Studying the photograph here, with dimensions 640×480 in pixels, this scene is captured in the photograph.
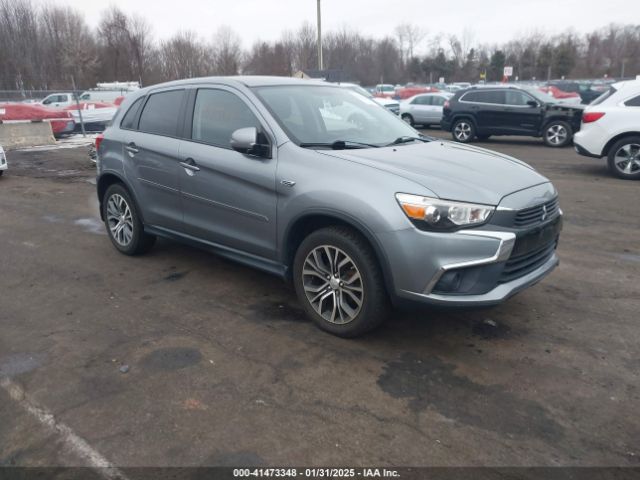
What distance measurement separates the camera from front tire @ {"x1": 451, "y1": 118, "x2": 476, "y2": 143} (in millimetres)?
16219

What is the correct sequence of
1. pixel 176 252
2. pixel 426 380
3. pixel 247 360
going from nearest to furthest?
pixel 426 380, pixel 247 360, pixel 176 252

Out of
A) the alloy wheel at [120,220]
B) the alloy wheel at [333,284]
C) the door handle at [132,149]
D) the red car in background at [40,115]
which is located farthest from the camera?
the red car in background at [40,115]

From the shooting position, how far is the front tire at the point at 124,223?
5496 mm

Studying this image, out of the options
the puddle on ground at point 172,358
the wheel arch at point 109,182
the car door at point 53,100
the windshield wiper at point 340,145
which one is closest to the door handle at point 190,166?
the wheel arch at point 109,182

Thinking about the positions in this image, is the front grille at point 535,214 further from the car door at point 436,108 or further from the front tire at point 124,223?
the car door at point 436,108

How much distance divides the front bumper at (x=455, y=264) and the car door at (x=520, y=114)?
42.6ft

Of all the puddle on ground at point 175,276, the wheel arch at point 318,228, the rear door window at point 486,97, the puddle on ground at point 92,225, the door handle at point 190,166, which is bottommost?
the puddle on ground at point 175,276

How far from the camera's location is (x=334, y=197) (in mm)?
3588

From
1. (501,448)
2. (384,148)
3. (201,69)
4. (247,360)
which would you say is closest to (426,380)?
(501,448)

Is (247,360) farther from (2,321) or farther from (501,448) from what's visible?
(2,321)

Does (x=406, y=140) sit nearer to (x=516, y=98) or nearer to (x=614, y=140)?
(x=614, y=140)

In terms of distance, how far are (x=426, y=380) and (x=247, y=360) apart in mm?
1173

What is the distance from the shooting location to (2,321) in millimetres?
4234

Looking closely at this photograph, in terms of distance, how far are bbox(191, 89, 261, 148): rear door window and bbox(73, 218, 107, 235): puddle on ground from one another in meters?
2.89
